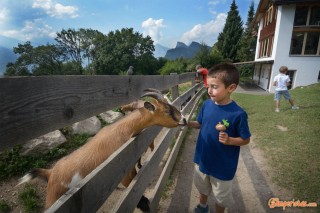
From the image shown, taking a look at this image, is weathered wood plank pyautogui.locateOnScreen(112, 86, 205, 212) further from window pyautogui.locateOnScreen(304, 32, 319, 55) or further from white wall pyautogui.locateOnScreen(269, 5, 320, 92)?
window pyautogui.locateOnScreen(304, 32, 319, 55)

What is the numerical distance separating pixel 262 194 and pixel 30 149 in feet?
16.1

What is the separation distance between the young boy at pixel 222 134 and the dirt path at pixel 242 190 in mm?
935

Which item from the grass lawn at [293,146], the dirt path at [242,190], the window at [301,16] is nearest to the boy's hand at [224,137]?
the dirt path at [242,190]

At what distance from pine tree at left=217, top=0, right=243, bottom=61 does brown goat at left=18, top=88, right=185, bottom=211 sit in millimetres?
42659

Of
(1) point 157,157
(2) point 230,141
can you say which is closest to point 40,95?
(2) point 230,141

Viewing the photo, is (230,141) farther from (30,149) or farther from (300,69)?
(300,69)

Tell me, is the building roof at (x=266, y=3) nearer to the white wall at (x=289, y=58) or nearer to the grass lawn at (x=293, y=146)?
the white wall at (x=289, y=58)

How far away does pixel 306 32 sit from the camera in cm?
1984

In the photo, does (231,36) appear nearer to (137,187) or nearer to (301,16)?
(301,16)

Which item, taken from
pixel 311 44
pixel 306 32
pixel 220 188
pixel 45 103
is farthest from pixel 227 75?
pixel 311 44

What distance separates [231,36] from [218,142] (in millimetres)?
45301

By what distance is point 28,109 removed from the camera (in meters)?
1.00

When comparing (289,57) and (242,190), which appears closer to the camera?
(242,190)

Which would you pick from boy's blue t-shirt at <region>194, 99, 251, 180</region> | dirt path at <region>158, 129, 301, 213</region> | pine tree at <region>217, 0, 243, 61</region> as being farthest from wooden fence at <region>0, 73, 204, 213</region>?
pine tree at <region>217, 0, 243, 61</region>
